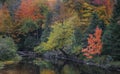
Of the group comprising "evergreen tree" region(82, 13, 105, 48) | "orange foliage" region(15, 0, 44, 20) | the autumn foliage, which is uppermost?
"orange foliage" region(15, 0, 44, 20)

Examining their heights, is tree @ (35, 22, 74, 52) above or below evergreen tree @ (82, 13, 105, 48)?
below

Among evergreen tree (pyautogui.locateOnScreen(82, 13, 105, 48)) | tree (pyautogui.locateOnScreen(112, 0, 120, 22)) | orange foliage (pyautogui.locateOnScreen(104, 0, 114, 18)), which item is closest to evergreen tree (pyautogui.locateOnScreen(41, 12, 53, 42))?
evergreen tree (pyautogui.locateOnScreen(82, 13, 105, 48))

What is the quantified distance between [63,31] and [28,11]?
52.3ft

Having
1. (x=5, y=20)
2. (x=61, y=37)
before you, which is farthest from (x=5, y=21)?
(x=61, y=37)

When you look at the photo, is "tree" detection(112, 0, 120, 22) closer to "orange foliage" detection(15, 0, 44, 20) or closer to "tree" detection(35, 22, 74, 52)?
"tree" detection(35, 22, 74, 52)

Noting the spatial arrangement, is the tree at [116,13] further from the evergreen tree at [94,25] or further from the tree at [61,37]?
the tree at [61,37]

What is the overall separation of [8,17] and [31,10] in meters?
5.59

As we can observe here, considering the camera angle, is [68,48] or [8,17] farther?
[8,17]

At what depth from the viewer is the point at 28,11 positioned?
66062 mm

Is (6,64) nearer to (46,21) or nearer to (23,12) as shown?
(46,21)

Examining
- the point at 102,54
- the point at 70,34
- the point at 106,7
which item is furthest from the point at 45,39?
the point at 102,54

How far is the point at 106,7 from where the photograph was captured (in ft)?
172

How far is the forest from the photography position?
4284 centimetres

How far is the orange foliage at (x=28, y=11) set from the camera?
6544 centimetres
